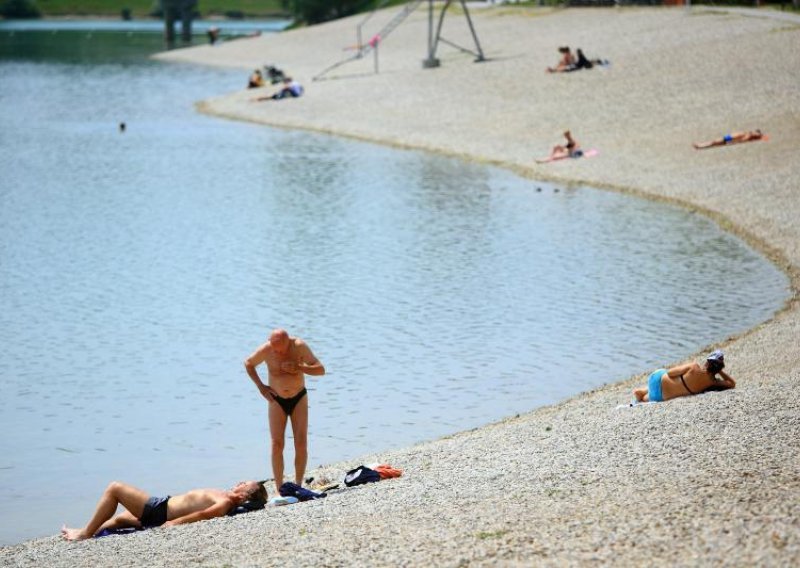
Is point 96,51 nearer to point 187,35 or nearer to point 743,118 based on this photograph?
point 187,35

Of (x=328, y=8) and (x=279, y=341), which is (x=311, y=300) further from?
(x=328, y=8)

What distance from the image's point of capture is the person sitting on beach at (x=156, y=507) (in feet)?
48.5

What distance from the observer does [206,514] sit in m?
14.9

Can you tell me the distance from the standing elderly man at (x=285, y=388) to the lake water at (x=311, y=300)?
2.28 metres

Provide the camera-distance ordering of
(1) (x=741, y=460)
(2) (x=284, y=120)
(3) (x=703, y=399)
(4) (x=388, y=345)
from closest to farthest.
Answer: (1) (x=741, y=460)
(3) (x=703, y=399)
(4) (x=388, y=345)
(2) (x=284, y=120)

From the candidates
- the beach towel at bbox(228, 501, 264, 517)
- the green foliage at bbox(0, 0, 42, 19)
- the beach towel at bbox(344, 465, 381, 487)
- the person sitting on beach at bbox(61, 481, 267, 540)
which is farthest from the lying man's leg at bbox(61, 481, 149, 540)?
the green foliage at bbox(0, 0, 42, 19)

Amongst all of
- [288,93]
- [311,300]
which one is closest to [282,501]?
[311,300]

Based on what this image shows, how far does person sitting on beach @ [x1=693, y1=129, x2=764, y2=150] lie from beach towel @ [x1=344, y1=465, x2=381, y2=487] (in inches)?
1105

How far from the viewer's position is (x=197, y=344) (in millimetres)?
25047

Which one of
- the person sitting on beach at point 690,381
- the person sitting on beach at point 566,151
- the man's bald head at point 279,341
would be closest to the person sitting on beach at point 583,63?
the person sitting on beach at point 566,151

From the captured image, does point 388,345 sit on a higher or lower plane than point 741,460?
lower

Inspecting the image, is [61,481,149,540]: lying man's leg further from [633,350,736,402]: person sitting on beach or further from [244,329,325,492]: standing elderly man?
[633,350,736,402]: person sitting on beach

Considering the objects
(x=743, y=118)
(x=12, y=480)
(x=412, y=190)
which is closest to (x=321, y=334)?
(x=12, y=480)

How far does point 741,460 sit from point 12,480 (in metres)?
9.00
